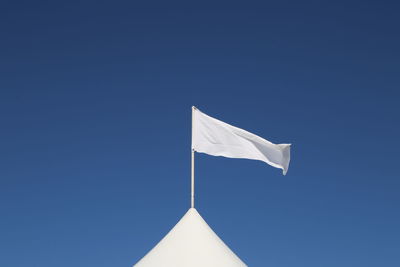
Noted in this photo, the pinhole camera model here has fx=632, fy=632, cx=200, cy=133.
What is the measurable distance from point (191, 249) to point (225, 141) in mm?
4855

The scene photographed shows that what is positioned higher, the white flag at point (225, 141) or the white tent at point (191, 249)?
the white flag at point (225, 141)

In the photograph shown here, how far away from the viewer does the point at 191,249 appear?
70.3 feet

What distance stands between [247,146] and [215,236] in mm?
3825

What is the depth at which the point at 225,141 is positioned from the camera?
24.4 m

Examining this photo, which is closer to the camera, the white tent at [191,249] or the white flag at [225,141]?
the white tent at [191,249]

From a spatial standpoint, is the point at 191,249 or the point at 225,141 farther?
the point at 225,141

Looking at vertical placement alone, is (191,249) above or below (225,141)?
below

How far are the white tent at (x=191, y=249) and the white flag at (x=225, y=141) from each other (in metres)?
2.84

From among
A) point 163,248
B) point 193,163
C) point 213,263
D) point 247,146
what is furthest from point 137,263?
point 247,146

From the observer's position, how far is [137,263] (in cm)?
2191

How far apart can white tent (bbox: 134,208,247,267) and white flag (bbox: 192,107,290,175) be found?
2.84 metres

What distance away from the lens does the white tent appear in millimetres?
21078

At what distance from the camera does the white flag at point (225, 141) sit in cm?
2406

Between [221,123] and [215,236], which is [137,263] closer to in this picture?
[215,236]
